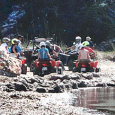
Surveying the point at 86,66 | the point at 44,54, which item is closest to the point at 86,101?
the point at 44,54

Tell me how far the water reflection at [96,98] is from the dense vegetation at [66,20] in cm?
2042

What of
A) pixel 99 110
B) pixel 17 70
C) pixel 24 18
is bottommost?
pixel 99 110

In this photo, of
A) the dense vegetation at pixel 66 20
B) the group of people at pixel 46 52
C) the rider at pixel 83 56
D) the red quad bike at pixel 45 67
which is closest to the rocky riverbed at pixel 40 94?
the red quad bike at pixel 45 67

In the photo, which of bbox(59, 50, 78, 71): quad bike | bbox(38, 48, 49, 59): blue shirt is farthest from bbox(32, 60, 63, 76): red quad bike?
bbox(59, 50, 78, 71): quad bike

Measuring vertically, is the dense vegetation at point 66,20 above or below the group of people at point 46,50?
above

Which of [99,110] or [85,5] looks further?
[85,5]

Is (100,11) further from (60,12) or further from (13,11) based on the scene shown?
(13,11)

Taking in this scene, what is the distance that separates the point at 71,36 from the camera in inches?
1401

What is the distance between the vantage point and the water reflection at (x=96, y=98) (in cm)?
1078

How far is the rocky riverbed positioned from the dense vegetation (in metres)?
16.2

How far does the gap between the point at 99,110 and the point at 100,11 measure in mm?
26529

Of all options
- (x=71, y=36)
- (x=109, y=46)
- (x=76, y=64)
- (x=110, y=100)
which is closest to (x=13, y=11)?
(x=71, y=36)

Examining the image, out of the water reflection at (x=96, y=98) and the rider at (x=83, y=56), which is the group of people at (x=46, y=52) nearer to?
the rider at (x=83, y=56)

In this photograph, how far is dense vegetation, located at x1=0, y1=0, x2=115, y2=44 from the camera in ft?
116
